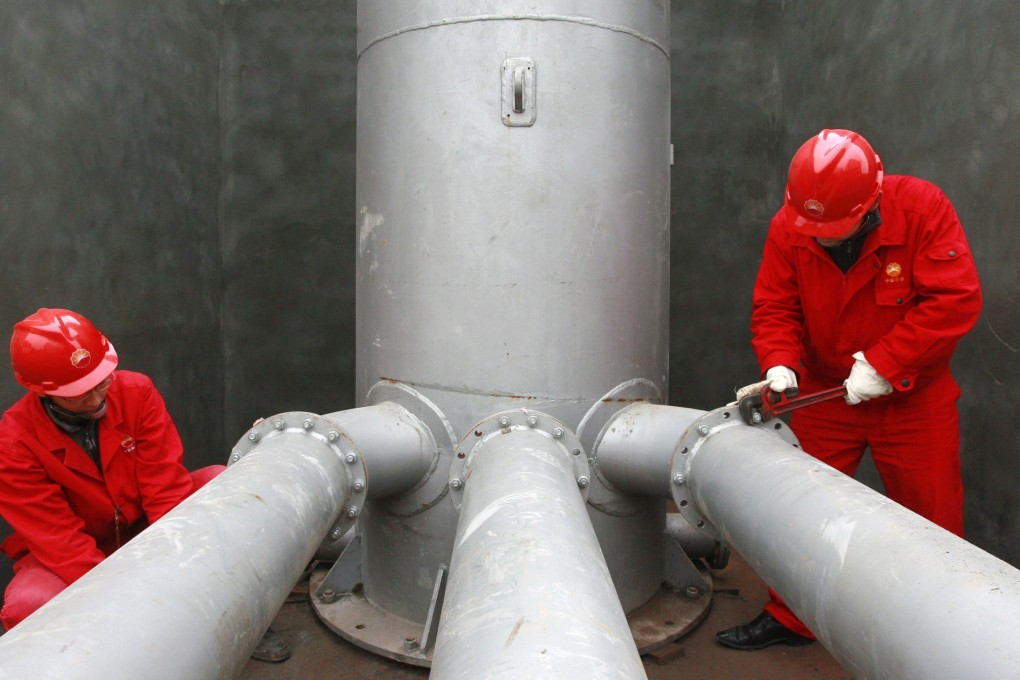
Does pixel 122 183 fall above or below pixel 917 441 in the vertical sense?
above

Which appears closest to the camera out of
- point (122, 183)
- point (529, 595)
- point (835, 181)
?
point (529, 595)

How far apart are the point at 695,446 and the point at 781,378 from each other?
0.34m

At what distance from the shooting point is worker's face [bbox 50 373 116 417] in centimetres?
199

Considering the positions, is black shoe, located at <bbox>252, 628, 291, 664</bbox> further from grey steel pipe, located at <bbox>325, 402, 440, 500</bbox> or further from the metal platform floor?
grey steel pipe, located at <bbox>325, 402, 440, 500</bbox>

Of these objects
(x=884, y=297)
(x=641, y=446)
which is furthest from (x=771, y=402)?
(x=884, y=297)

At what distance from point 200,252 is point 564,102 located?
2442mm

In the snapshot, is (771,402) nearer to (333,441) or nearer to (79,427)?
(333,441)

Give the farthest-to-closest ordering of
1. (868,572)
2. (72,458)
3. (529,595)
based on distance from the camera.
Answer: (72,458)
(868,572)
(529,595)

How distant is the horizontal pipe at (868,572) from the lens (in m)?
0.88

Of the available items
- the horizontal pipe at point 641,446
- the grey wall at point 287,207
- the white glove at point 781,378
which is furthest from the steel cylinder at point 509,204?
the grey wall at point 287,207

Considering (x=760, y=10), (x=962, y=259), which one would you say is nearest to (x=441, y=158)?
(x=962, y=259)

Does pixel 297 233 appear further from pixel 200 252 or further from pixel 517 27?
pixel 517 27

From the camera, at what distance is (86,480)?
2.08 m

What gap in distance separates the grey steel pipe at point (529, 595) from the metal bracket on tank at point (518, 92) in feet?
3.44
